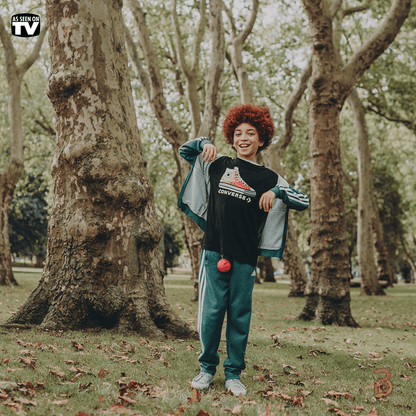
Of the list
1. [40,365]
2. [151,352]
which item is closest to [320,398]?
[151,352]

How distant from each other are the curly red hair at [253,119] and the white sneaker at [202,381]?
215 centimetres

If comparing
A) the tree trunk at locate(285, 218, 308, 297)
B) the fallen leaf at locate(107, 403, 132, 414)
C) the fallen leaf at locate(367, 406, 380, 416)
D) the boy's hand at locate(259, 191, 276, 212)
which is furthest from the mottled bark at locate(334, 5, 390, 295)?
the fallen leaf at locate(107, 403, 132, 414)

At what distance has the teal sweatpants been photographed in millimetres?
3527

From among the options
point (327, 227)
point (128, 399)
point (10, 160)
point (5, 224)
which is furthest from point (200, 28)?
point (128, 399)

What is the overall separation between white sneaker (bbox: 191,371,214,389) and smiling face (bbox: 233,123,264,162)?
6.26ft

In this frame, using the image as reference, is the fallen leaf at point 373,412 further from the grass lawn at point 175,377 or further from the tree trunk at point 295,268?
the tree trunk at point 295,268

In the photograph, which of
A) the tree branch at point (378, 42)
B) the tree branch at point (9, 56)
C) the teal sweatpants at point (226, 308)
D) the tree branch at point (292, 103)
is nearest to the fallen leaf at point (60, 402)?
the teal sweatpants at point (226, 308)

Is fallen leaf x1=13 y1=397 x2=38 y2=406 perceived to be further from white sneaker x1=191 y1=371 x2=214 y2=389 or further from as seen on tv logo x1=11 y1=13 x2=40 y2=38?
as seen on tv logo x1=11 y1=13 x2=40 y2=38

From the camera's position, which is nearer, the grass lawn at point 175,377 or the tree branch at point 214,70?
the grass lawn at point 175,377

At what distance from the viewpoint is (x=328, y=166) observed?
8.36m

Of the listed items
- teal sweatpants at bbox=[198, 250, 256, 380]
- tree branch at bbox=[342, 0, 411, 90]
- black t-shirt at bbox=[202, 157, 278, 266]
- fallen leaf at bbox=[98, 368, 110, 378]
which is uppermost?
tree branch at bbox=[342, 0, 411, 90]

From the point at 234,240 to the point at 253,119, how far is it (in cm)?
117

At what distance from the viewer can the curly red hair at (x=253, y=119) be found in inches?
154

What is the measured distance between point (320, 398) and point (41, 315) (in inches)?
122
